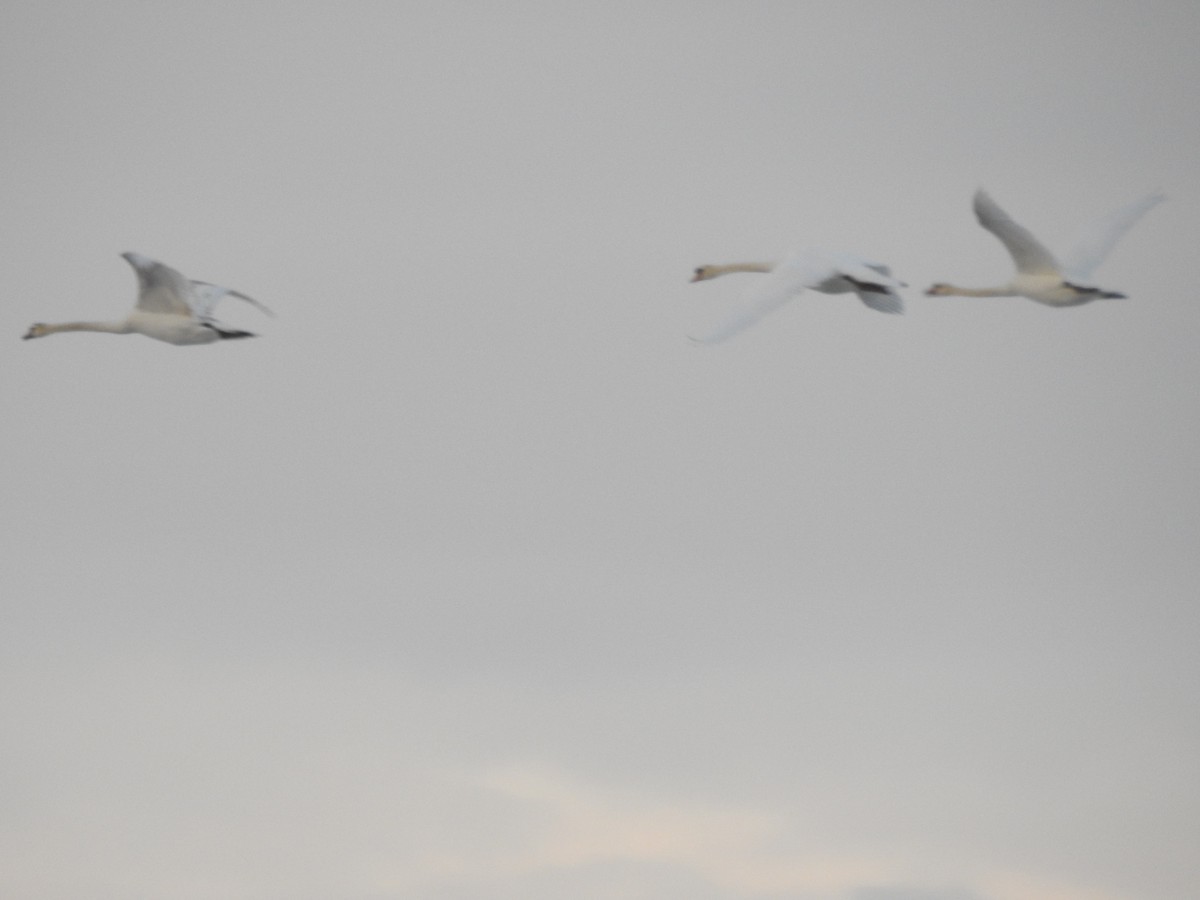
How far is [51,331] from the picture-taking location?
5416 centimetres

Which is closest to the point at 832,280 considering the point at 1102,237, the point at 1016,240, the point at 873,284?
the point at 873,284

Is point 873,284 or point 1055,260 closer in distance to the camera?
point 873,284

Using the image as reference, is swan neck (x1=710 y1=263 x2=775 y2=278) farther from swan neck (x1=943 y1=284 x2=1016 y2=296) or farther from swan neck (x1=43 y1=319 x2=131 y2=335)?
swan neck (x1=43 y1=319 x2=131 y2=335)

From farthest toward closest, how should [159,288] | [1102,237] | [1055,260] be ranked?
1. [1102,237]
2. [1055,260]
3. [159,288]

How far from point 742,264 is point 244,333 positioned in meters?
14.0

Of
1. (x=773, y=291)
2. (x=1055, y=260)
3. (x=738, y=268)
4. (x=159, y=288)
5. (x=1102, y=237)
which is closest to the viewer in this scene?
(x=773, y=291)

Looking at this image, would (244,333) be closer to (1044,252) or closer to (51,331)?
(51,331)

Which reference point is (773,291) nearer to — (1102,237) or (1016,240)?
(1016,240)

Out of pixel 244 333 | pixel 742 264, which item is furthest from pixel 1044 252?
pixel 244 333

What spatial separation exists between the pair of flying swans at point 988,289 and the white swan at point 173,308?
30.6ft

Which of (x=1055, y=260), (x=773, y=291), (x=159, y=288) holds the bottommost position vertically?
(x=773, y=291)

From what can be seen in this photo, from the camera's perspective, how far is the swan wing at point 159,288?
47.3 m

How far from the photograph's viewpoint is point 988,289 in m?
54.3

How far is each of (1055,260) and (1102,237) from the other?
2434 mm
